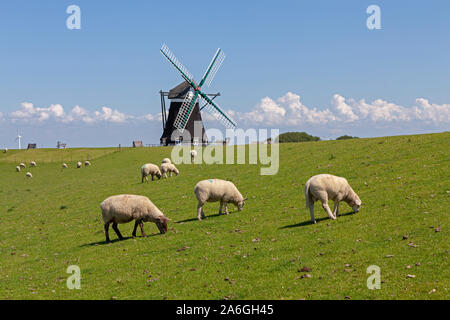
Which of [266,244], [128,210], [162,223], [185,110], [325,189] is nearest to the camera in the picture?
[266,244]

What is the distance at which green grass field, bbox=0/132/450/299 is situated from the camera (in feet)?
37.1

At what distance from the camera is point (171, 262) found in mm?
14758

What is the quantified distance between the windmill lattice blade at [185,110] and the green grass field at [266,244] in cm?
4706

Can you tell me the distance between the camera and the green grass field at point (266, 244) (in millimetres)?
11312

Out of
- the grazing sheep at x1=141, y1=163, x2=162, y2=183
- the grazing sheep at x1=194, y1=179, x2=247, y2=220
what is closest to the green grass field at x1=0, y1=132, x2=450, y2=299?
the grazing sheep at x1=194, y1=179, x2=247, y2=220

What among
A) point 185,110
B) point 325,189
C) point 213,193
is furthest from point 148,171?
point 185,110

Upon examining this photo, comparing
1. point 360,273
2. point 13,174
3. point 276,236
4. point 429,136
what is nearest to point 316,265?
point 360,273

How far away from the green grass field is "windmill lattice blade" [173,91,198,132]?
4706cm

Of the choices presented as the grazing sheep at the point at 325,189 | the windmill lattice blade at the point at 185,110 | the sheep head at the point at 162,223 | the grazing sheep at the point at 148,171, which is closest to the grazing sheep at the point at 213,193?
the sheep head at the point at 162,223

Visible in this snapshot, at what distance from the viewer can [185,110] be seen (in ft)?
265

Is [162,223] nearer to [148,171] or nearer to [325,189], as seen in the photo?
[325,189]

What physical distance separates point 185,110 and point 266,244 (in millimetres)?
67272

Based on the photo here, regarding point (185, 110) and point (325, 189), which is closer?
point (325, 189)
